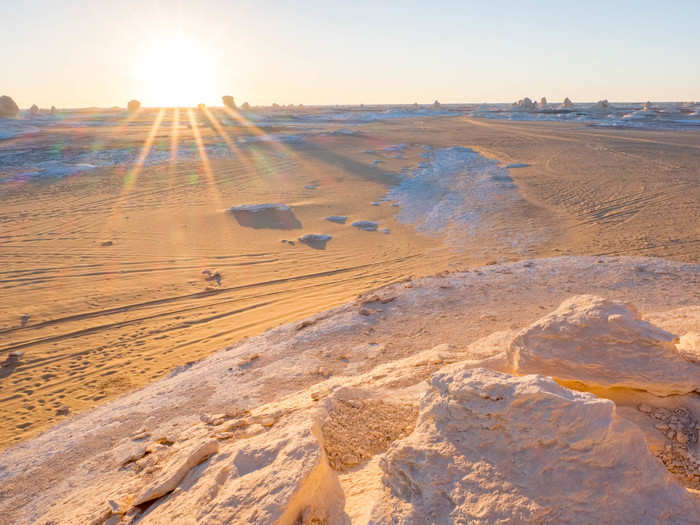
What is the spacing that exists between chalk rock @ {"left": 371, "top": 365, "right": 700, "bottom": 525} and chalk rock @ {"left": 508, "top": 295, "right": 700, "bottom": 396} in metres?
0.69

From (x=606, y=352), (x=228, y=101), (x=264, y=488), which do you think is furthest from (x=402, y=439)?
(x=228, y=101)

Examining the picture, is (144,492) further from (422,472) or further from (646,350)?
(646,350)

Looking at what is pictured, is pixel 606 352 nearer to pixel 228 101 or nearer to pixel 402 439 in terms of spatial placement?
pixel 402 439

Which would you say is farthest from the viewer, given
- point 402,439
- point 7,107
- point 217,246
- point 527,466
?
point 7,107

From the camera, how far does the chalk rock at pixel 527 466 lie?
1.77m

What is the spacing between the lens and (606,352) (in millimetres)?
2686

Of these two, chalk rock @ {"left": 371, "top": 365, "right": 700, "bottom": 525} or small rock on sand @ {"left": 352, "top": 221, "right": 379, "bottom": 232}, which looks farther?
small rock on sand @ {"left": 352, "top": 221, "right": 379, "bottom": 232}

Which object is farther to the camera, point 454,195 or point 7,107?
point 7,107

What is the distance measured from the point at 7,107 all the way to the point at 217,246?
49279mm

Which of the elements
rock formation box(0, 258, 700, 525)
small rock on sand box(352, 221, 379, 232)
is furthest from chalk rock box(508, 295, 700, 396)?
small rock on sand box(352, 221, 379, 232)

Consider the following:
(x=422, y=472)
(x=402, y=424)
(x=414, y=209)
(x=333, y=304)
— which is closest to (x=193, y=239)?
(x=333, y=304)

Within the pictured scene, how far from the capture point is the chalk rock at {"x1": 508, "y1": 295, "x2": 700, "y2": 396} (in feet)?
8.41

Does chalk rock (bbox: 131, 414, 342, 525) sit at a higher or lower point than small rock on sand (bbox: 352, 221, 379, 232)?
higher

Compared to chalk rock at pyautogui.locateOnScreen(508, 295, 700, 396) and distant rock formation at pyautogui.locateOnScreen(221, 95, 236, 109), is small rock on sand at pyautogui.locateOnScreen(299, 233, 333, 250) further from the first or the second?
distant rock formation at pyautogui.locateOnScreen(221, 95, 236, 109)
